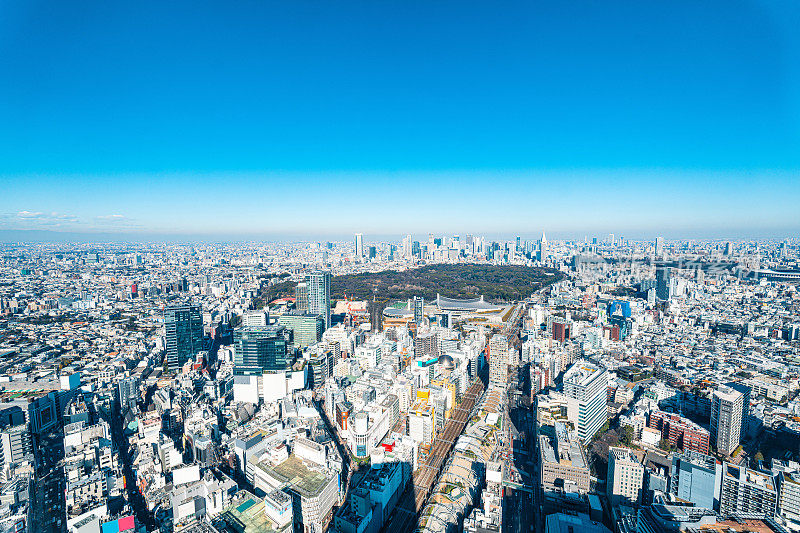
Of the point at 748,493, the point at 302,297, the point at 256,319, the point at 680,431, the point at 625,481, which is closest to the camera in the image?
the point at 748,493

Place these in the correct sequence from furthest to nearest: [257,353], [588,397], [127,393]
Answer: [257,353], [127,393], [588,397]

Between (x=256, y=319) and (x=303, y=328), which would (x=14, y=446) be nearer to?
(x=256, y=319)

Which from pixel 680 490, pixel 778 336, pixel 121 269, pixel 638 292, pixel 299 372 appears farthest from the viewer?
pixel 121 269

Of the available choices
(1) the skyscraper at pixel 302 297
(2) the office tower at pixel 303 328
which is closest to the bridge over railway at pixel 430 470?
(2) the office tower at pixel 303 328

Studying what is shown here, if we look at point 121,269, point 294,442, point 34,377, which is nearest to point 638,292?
point 294,442

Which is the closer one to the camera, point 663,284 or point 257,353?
point 257,353

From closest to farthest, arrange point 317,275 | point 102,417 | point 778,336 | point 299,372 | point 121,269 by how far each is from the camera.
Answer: point 102,417 → point 299,372 → point 778,336 → point 317,275 → point 121,269

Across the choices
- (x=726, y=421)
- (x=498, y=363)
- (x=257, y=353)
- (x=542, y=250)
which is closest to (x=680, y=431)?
(x=726, y=421)

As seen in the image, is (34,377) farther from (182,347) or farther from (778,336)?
(778,336)

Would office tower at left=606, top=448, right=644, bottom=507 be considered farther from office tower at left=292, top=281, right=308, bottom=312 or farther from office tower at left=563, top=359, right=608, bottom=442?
office tower at left=292, top=281, right=308, bottom=312
